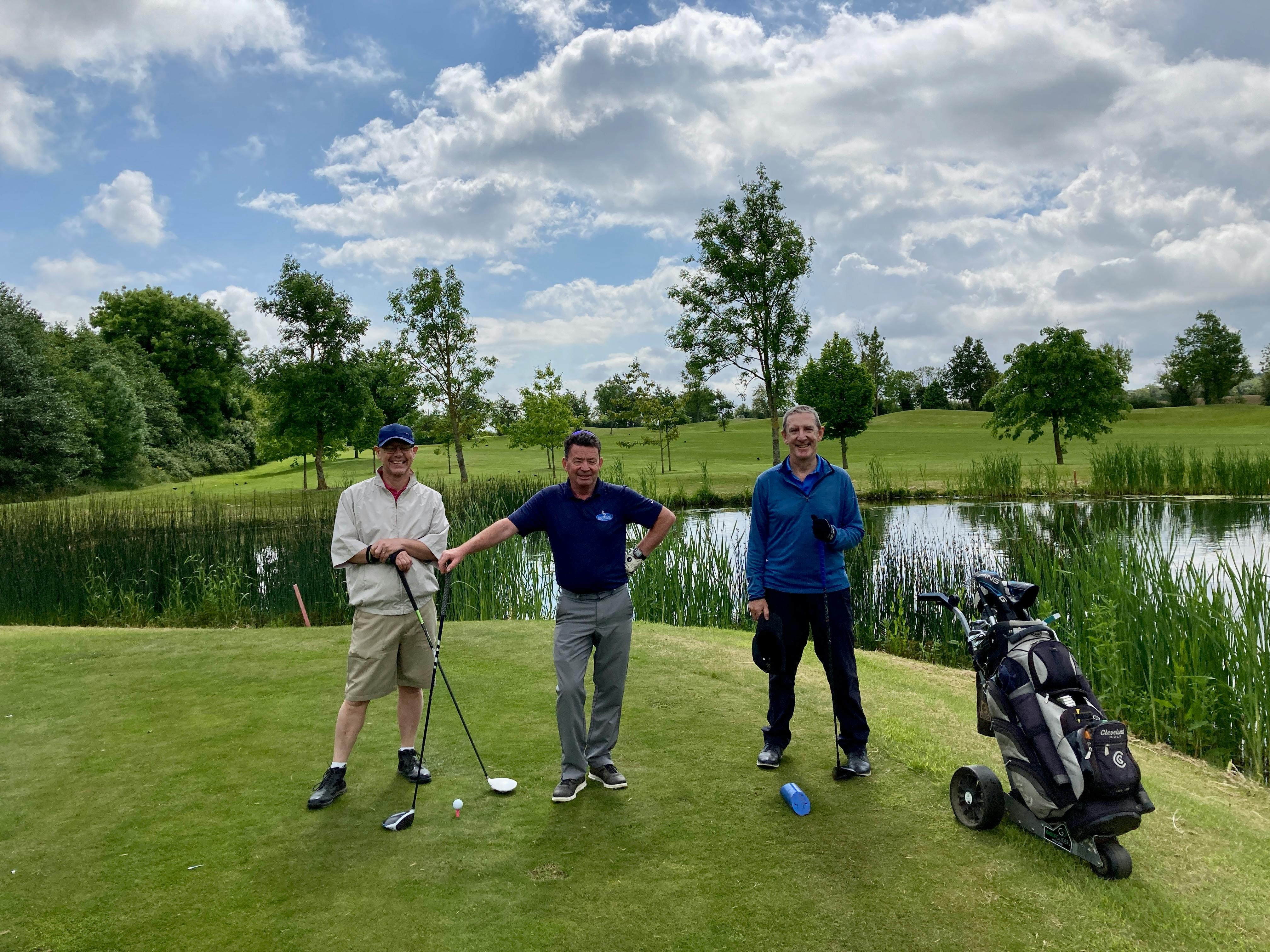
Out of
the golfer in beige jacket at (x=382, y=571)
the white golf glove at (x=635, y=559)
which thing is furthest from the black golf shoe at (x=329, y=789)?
the white golf glove at (x=635, y=559)

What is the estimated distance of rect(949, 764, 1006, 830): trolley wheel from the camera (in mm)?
3662

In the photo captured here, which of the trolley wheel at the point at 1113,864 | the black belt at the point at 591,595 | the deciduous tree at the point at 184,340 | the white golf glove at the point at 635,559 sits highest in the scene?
the deciduous tree at the point at 184,340

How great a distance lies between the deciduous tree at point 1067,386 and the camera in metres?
31.3

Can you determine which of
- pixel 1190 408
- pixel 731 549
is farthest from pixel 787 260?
pixel 1190 408

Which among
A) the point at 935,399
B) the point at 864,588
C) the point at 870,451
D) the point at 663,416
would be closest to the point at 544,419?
the point at 663,416

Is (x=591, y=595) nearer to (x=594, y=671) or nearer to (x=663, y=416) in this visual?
(x=594, y=671)

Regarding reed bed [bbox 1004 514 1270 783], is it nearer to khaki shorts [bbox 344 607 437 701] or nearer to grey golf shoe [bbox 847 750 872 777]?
grey golf shoe [bbox 847 750 872 777]

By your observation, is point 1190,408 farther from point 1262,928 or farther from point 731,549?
point 1262,928

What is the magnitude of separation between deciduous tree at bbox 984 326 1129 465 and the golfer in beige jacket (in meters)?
31.8

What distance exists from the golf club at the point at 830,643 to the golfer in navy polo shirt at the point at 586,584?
848mm

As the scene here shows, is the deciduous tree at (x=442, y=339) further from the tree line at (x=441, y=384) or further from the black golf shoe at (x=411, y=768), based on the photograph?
the black golf shoe at (x=411, y=768)

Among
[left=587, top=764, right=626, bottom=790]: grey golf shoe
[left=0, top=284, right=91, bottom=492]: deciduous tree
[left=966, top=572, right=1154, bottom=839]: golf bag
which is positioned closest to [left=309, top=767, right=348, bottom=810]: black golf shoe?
[left=587, top=764, right=626, bottom=790]: grey golf shoe

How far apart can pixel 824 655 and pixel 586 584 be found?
1.38m

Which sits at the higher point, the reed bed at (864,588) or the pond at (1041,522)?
the reed bed at (864,588)
